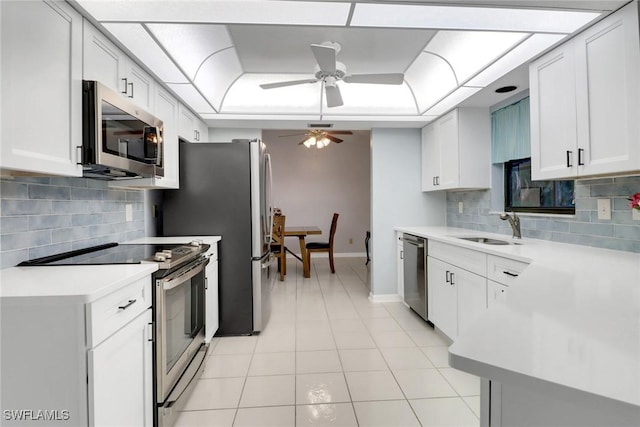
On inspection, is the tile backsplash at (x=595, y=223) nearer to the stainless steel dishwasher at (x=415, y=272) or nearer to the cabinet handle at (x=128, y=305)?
the stainless steel dishwasher at (x=415, y=272)

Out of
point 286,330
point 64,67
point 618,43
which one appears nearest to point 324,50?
A: point 64,67

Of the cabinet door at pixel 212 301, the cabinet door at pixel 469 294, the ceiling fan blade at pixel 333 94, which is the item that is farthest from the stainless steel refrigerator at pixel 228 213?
the cabinet door at pixel 469 294

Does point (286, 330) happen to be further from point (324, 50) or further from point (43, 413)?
point (324, 50)

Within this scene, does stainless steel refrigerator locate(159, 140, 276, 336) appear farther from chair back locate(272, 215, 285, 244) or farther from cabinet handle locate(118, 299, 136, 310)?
chair back locate(272, 215, 285, 244)

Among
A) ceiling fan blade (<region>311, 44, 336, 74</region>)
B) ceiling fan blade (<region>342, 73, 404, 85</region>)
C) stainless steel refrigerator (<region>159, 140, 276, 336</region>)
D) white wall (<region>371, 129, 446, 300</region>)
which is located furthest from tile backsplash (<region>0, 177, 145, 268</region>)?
white wall (<region>371, 129, 446, 300</region>)

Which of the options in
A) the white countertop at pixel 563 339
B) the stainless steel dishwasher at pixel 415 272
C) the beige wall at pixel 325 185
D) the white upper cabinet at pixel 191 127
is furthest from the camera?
the beige wall at pixel 325 185

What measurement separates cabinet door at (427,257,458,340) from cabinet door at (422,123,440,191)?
3.57 ft

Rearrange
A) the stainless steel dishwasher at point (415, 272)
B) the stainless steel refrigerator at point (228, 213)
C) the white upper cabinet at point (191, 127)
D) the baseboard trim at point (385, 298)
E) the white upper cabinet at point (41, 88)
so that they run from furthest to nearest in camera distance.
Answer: the baseboard trim at point (385, 298) → the stainless steel dishwasher at point (415, 272) → the white upper cabinet at point (191, 127) → the stainless steel refrigerator at point (228, 213) → the white upper cabinet at point (41, 88)

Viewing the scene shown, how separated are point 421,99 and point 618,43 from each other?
187 centimetres

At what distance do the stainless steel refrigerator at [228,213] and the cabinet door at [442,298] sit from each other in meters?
1.62

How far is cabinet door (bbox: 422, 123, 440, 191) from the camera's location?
3.63 m

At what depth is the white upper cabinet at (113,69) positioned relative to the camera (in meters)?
1.64

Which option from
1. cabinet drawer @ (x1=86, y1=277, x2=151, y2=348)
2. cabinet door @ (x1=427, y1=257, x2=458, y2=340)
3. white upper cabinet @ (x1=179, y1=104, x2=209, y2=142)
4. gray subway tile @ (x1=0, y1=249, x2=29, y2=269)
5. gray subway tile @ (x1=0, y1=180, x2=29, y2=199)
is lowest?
cabinet door @ (x1=427, y1=257, x2=458, y2=340)

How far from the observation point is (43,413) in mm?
1059
